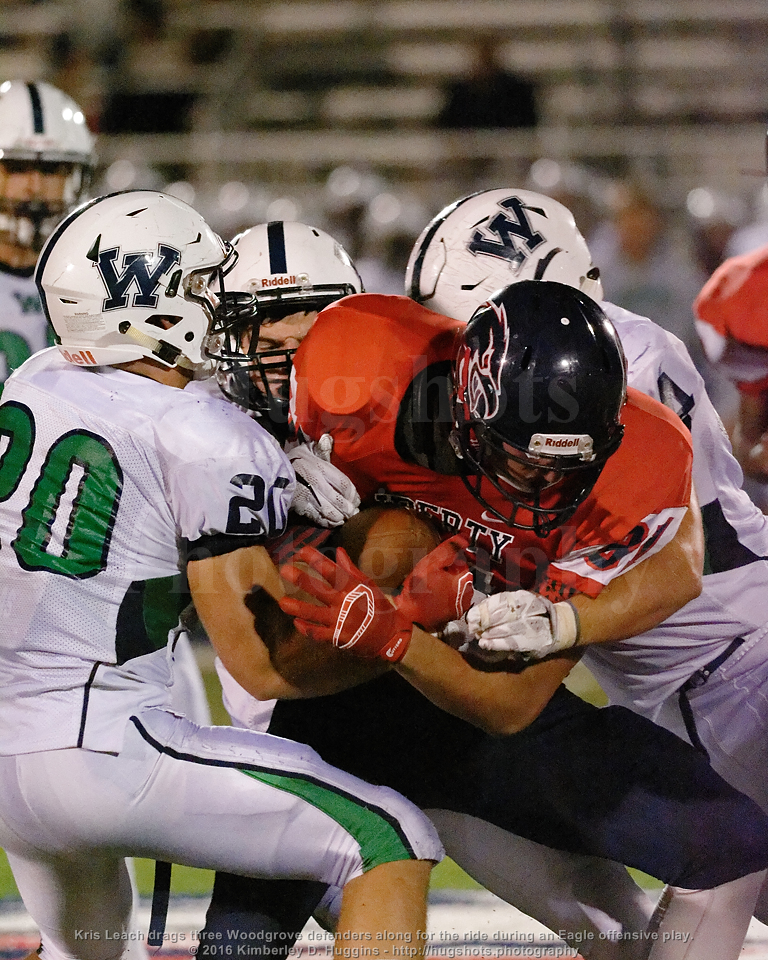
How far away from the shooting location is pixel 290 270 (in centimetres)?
280

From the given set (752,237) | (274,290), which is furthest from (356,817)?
(752,237)

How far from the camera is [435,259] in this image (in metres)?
2.75

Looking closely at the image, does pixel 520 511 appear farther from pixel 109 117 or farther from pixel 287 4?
pixel 287 4

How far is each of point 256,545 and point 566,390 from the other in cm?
60

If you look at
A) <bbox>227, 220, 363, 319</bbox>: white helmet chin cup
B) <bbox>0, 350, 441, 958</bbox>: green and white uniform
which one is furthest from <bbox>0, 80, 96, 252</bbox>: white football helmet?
<bbox>0, 350, 441, 958</bbox>: green and white uniform

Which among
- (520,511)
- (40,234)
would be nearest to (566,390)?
(520,511)

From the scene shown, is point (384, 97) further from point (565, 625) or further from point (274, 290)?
point (565, 625)

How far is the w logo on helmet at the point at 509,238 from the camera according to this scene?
8.77 feet

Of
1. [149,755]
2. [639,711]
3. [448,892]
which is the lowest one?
[448,892]

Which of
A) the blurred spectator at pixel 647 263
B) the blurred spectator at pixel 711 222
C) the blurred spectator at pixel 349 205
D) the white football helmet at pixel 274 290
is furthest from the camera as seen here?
the blurred spectator at pixel 349 205

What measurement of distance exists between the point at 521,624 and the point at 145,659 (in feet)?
2.14

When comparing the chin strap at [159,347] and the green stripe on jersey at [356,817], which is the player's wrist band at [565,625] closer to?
the green stripe on jersey at [356,817]

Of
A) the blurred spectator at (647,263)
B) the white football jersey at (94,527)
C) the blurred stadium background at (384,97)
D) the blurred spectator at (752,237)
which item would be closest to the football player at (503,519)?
the white football jersey at (94,527)

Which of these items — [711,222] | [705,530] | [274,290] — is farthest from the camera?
[711,222]
